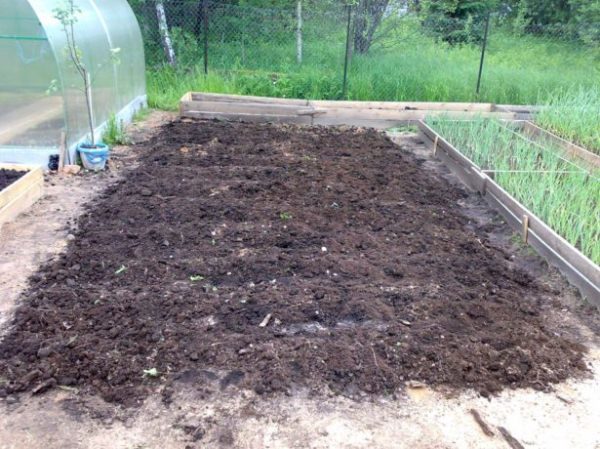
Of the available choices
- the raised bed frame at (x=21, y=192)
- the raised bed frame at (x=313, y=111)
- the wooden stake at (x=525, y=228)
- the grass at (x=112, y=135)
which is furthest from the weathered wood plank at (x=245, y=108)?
the wooden stake at (x=525, y=228)

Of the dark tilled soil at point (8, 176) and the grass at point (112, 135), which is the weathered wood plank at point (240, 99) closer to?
the grass at point (112, 135)

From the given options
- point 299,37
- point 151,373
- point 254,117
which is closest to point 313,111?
point 254,117

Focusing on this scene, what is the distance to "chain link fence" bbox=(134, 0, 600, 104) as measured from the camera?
10.5 metres

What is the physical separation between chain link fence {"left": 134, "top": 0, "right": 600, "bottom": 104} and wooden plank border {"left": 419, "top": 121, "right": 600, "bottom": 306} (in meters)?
4.58

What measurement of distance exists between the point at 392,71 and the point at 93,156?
6.66 m

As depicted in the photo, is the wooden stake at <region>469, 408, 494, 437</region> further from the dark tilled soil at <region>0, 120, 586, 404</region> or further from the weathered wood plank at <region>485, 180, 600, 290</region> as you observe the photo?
the weathered wood plank at <region>485, 180, 600, 290</region>

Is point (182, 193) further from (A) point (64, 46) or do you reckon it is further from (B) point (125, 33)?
(B) point (125, 33)

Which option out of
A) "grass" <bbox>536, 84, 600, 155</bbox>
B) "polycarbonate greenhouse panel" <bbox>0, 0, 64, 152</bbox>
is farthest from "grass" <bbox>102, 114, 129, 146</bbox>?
"grass" <bbox>536, 84, 600, 155</bbox>

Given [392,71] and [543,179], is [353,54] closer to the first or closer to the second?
[392,71]

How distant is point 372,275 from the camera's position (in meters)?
3.85

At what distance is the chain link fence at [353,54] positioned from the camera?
10453 millimetres

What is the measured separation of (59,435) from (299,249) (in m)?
2.21

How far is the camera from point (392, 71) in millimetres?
10766

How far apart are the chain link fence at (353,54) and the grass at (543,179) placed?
12.1ft
